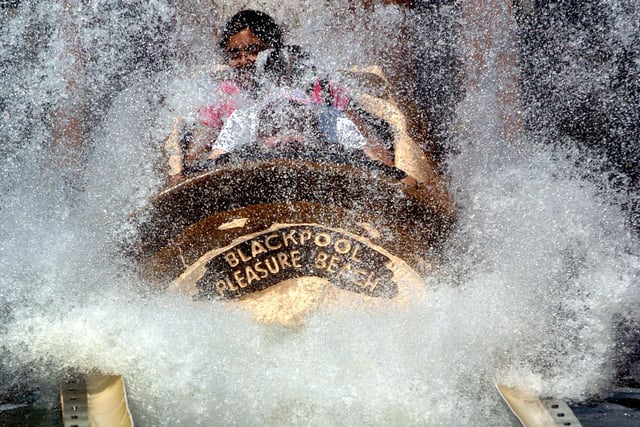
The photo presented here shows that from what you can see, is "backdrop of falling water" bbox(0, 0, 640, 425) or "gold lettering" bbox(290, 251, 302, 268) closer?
"backdrop of falling water" bbox(0, 0, 640, 425)

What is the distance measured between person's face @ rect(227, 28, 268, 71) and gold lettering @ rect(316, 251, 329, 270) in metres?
0.94

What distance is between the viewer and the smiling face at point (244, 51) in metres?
3.01

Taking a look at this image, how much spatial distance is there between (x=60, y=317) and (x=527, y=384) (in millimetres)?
1622

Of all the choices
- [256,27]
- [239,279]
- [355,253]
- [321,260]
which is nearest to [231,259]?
[239,279]

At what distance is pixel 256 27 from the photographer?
312 cm

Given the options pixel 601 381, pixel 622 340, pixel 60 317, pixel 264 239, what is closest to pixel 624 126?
pixel 622 340

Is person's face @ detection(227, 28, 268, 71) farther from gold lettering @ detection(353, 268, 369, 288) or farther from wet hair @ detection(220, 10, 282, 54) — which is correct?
gold lettering @ detection(353, 268, 369, 288)

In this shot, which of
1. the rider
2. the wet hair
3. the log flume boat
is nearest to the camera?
the log flume boat

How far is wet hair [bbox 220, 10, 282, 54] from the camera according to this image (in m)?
3.11

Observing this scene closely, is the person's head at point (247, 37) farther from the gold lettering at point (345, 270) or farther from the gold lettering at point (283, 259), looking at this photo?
the gold lettering at point (345, 270)

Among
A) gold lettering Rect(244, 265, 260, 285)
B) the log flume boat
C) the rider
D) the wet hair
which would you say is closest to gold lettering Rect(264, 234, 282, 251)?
the log flume boat

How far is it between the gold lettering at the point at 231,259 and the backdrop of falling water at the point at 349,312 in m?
0.19

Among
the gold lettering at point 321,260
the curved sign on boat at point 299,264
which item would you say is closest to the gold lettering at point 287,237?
the curved sign on boat at point 299,264

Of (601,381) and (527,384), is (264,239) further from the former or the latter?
(601,381)
